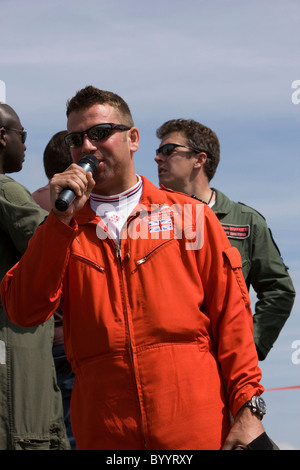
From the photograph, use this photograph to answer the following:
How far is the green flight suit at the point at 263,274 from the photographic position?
6023 millimetres

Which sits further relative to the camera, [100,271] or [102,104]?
[102,104]

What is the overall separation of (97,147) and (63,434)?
6.67ft

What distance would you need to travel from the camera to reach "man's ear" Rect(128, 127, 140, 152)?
402 cm

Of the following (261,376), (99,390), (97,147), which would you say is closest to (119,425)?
(99,390)

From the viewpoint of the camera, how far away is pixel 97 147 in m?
3.82

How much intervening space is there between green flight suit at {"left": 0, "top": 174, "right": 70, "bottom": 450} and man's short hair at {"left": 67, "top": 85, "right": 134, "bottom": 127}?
104cm

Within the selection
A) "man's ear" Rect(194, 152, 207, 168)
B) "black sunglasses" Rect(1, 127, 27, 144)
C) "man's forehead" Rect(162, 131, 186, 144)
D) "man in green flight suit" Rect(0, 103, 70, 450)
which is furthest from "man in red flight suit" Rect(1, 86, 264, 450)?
"man's forehead" Rect(162, 131, 186, 144)

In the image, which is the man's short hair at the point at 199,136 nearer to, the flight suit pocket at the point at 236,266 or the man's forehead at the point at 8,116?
the man's forehead at the point at 8,116

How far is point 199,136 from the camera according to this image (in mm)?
7078

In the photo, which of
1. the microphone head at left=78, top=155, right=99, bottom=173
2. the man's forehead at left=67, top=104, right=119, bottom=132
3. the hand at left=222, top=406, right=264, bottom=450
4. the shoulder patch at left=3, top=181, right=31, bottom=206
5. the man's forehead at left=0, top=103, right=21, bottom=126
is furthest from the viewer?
the man's forehead at left=0, top=103, right=21, bottom=126

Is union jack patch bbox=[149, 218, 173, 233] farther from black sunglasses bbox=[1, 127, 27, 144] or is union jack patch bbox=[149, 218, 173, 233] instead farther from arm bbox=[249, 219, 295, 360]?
arm bbox=[249, 219, 295, 360]

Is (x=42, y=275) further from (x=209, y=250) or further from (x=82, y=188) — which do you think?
(x=209, y=250)

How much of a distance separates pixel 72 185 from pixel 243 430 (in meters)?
1.33

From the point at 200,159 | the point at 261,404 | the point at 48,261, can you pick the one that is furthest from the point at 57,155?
the point at 261,404
